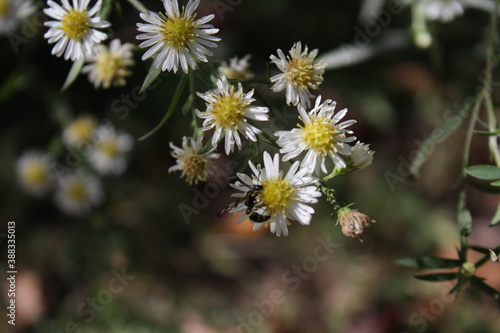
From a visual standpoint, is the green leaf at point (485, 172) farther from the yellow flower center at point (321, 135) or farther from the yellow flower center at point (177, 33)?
the yellow flower center at point (177, 33)

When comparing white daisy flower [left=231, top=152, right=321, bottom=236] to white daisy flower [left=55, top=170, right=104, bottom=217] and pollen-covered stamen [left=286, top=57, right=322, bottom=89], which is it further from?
white daisy flower [left=55, top=170, right=104, bottom=217]

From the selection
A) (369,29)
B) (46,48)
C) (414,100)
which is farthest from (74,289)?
(414,100)

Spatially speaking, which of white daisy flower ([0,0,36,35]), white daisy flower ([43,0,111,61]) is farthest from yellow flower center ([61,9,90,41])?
white daisy flower ([0,0,36,35])

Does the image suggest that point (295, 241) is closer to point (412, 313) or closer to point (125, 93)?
point (412, 313)

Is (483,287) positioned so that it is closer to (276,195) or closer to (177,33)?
(276,195)

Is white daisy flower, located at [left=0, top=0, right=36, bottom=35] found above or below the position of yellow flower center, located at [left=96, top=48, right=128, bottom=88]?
above

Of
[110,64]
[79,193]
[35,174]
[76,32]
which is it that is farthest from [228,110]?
[35,174]
